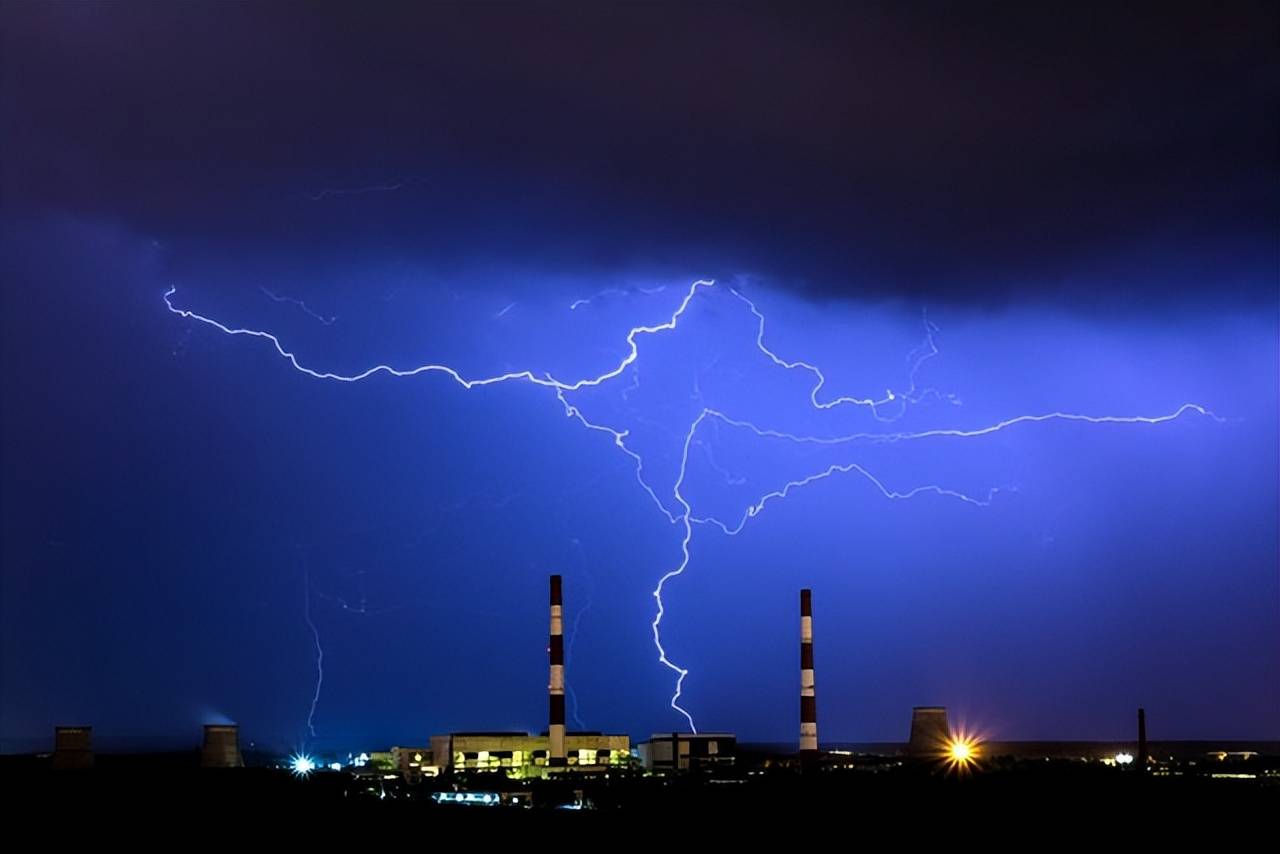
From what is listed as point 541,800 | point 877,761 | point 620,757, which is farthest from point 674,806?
point 877,761

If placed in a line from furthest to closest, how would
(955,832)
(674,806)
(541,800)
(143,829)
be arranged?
(541,800) → (674,806) → (955,832) → (143,829)

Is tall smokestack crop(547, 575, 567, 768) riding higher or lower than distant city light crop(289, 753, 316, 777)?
higher

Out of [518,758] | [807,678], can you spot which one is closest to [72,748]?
[518,758]

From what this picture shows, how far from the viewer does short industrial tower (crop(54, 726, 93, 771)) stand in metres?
65.2

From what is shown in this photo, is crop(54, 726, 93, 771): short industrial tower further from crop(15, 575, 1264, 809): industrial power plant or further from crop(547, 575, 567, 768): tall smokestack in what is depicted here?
crop(547, 575, 567, 768): tall smokestack

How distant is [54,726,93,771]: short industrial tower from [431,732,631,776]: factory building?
15.4 meters

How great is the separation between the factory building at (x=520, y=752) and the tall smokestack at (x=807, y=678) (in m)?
9.72

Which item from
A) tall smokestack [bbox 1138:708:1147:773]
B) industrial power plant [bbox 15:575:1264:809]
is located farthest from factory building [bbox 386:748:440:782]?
tall smokestack [bbox 1138:708:1147:773]

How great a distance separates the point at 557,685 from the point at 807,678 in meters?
9.19

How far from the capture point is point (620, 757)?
211 feet

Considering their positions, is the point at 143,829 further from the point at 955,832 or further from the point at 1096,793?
the point at 1096,793

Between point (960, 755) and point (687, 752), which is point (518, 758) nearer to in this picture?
point (687, 752)

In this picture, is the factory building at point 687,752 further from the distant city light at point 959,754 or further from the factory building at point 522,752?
the distant city light at point 959,754

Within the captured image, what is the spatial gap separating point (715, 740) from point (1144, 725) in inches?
827
